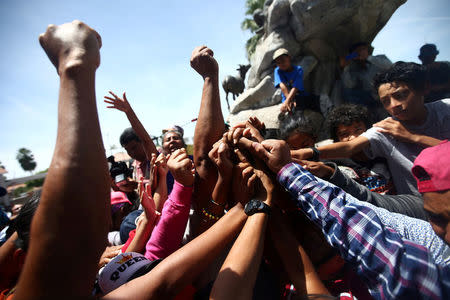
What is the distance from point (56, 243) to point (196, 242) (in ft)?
1.98

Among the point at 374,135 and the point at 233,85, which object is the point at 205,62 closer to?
the point at 374,135

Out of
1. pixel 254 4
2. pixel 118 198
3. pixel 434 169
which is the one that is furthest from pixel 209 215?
pixel 254 4

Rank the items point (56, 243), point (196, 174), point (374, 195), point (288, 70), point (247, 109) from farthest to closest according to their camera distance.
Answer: point (247, 109) → point (288, 70) → point (196, 174) → point (374, 195) → point (56, 243)

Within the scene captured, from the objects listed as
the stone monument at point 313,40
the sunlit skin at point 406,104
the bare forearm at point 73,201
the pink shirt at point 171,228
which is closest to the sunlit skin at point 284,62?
the stone monument at point 313,40

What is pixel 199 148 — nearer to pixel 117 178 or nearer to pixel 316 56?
pixel 117 178

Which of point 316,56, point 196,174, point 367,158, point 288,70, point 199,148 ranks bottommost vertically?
point 367,158

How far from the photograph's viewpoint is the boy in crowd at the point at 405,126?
1637 millimetres

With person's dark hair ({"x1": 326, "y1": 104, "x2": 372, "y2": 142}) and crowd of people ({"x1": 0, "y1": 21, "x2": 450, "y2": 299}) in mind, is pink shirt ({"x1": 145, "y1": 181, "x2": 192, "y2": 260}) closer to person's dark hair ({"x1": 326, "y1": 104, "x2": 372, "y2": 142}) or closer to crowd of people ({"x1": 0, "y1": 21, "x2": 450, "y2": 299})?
crowd of people ({"x1": 0, "y1": 21, "x2": 450, "y2": 299})

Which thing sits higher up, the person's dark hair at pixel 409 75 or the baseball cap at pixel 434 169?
the person's dark hair at pixel 409 75

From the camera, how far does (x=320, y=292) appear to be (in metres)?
0.96

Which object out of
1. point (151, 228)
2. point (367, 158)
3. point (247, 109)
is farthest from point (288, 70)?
point (151, 228)

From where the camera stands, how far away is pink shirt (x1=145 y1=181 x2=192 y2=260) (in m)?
1.32

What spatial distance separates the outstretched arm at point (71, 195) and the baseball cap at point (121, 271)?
0.41 m

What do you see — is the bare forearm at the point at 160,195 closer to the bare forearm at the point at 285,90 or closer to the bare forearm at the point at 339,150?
the bare forearm at the point at 339,150
